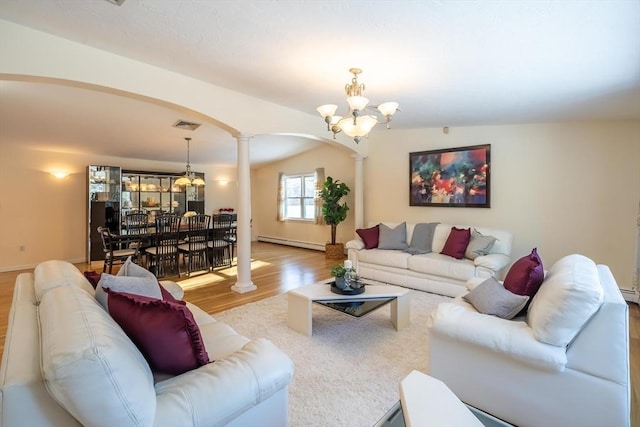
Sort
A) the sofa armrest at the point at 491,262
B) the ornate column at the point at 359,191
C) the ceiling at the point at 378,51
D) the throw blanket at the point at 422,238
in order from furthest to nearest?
the ornate column at the point at 359,191
the throw blanket at the point at 422,238
the sofa armrest at the point at 491,262
the ceiling at the point at 378,51

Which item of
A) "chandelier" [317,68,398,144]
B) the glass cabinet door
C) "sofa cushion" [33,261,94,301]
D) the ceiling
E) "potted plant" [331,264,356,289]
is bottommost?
"potted plant" [331,264,356,289]

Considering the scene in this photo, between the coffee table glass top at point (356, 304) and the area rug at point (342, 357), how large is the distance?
299 mm

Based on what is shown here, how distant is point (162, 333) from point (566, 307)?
6.52ft

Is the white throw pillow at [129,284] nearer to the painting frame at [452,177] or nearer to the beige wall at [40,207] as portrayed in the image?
the painting frame at [452,177]

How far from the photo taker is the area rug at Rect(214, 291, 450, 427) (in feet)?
6.33

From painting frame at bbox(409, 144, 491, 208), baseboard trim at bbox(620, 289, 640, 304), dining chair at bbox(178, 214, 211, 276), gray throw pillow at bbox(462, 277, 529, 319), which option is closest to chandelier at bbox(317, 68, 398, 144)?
gray throw pillow at bbox(462, 277, 529, 319)

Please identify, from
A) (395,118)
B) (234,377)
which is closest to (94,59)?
(234,377)

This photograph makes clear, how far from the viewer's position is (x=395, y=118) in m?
4.83

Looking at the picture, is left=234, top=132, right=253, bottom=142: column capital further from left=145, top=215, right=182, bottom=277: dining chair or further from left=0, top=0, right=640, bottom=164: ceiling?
left=145, top=215, right=182, bottom=277: dining chair

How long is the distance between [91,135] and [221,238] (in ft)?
9.01

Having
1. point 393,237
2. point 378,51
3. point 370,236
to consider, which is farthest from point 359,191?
point 378,51

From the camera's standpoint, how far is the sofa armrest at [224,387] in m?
1.12

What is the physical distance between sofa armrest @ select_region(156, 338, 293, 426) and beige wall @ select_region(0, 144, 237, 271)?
6399 mm

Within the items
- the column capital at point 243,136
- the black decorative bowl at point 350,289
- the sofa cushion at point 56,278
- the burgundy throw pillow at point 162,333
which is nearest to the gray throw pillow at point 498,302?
the black decorative bowl at point 350,289
